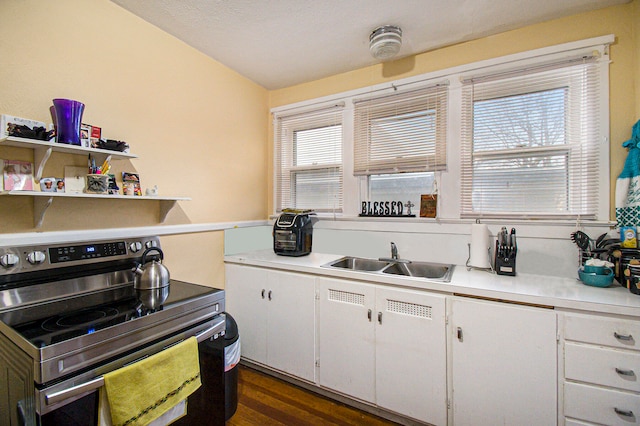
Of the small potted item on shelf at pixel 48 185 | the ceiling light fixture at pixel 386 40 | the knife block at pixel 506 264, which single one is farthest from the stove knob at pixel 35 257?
the knife block at pixel 506 264

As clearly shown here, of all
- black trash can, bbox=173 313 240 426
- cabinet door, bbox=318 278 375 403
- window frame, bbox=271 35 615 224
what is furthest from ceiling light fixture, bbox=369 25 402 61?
black trash can, bbox=173 313 240 426

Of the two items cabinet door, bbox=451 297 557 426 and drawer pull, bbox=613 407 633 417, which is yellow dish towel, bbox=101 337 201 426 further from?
drawer pull, bbox=613 407 633 417

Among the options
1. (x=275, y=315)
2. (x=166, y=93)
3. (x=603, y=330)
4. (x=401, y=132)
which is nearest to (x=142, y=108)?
(x=166, y=93)

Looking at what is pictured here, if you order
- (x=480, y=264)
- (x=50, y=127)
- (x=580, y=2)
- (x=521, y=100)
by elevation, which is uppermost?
(x=580, y=2)

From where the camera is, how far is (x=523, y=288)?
1514 mm

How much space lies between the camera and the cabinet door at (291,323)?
202 cm

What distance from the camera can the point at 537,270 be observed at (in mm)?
1855

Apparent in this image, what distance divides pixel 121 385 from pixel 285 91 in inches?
109

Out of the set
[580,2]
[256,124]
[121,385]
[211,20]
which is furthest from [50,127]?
[580,2]

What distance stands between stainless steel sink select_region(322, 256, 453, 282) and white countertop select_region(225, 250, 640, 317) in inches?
5.1

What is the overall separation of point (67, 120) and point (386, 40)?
6.41 feet

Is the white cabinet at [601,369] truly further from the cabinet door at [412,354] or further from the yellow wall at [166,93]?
the yellow wall at [166,93]

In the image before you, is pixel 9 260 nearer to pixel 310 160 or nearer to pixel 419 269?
pixel 310 160

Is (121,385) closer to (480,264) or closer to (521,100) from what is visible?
(480,264)
